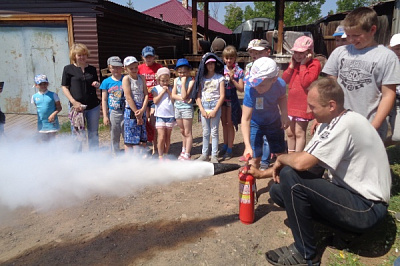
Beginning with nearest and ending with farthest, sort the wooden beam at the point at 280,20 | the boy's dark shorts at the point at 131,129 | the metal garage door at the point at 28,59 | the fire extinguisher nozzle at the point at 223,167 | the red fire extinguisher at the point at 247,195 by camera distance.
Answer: the red fire extinguisher at the point at 247,195 → the fire extinguisher nozzle at the point at 223,167 → the boy's dark shorts at the point at 131,129 → the metal garage door at the point at 28,59 → the wooden beam at the point at 280,20

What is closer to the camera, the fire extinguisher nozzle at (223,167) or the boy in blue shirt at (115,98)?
the fire extinguisher nozzle at (223,167)

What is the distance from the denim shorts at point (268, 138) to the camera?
428 centimetres

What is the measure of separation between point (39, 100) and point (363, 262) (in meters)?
5.32

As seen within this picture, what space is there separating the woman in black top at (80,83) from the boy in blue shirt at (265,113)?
2.91m

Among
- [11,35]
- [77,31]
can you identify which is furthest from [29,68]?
[77,31]

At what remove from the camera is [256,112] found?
4.23 meters

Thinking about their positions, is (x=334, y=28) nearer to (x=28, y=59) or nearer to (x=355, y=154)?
(x=28, y=59)

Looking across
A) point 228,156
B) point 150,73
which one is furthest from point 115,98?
point 228,156

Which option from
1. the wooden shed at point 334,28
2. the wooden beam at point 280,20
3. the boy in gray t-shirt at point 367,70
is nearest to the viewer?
the boy in gray t-shirt at point 367,70

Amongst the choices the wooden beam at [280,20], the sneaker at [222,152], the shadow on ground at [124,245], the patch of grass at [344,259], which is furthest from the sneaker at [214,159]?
the wooden beam at [280,20]

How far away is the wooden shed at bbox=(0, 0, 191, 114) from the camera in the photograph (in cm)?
915

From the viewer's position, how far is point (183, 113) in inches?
221

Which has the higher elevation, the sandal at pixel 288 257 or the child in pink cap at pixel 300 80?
the child in pink cap at pixel 300 80

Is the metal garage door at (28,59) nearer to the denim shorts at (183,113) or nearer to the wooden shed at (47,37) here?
the wooden shed at (47,37)
